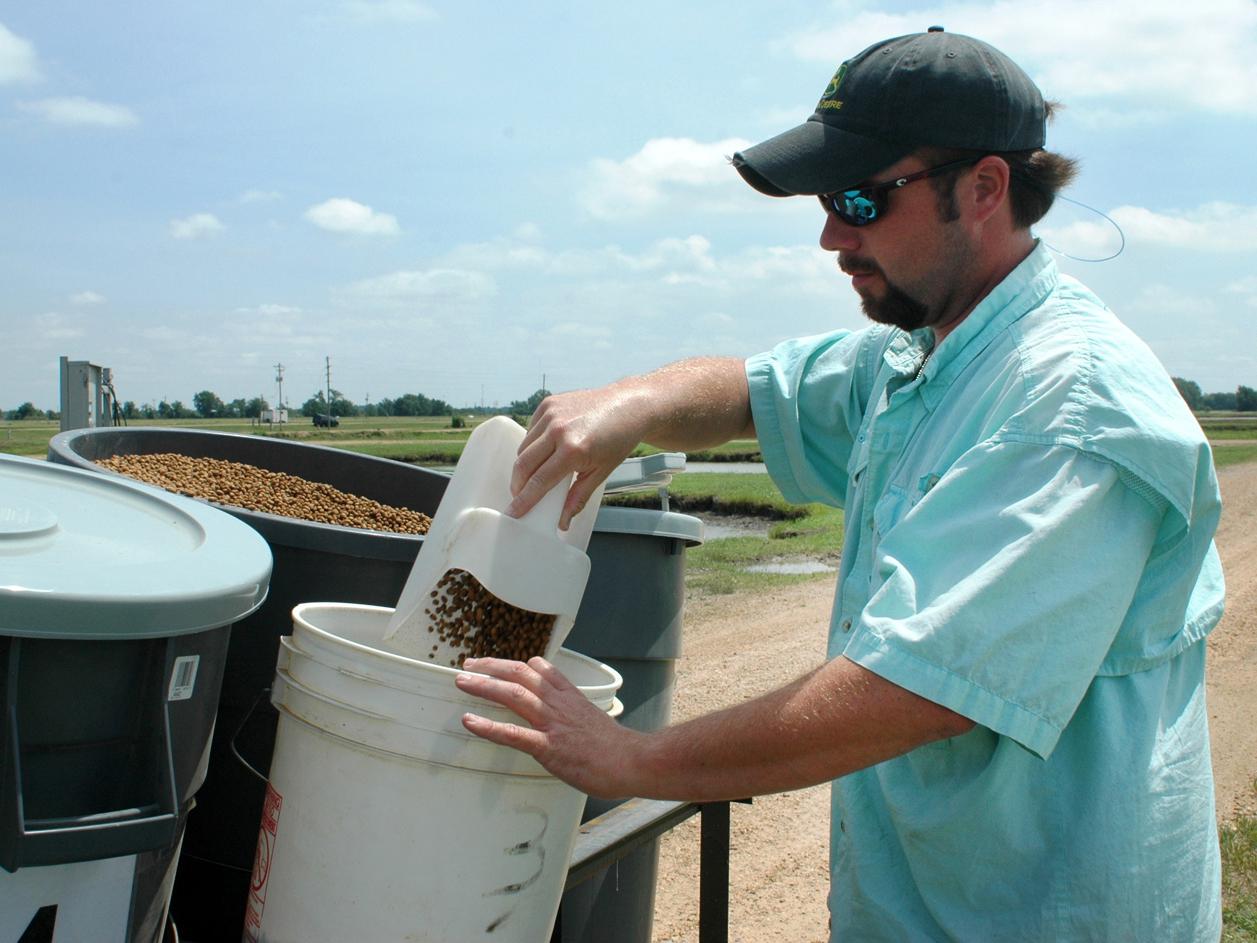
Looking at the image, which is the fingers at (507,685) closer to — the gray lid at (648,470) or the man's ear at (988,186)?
the man's ear at (988,186)

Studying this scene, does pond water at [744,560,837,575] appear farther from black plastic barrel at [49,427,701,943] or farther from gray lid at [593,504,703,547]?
gray lid at [593,504,703,547]

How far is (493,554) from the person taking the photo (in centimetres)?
186

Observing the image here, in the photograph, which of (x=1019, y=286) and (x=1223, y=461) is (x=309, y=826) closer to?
(x=1019, y=286)

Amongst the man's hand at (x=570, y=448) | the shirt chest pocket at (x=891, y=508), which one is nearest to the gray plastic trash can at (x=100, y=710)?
the man's hand at (x=570, y=448)

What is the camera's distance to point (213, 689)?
1.66 meters

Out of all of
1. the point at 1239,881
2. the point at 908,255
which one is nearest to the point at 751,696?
the point at 1239,881

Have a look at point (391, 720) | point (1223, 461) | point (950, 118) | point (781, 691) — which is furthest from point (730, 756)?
point (1223, 461)

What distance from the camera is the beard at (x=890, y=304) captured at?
1.96 meters

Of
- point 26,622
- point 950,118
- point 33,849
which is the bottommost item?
point 33,849

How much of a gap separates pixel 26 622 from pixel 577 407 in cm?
93

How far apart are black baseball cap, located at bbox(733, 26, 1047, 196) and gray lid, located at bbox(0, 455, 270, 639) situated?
1132mm

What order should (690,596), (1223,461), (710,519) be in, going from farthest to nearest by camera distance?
1. (1223,461)
2. (710,519)
3. (690,596)

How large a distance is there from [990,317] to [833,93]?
50 cm

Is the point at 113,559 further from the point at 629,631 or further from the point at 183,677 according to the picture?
the point at 629,631
